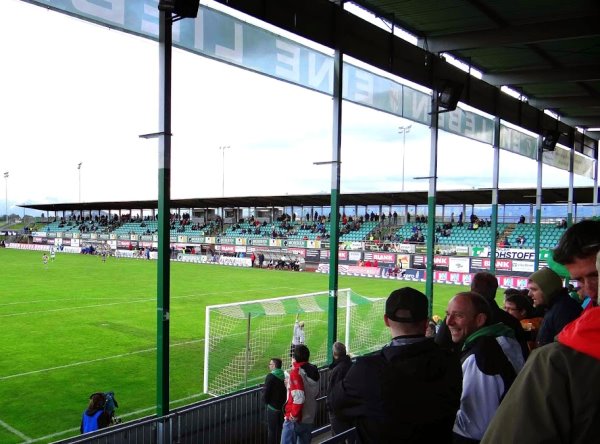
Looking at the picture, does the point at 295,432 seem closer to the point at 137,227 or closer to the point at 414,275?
the point at 414,275

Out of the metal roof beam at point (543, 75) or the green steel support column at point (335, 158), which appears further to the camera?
the metal roof beam at point (543, 75)

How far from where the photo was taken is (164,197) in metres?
5.86

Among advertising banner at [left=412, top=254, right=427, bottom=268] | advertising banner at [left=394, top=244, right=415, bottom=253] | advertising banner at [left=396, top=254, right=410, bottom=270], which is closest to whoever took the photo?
advertising banner at [left=412, top=254, right=427, bottom=268]

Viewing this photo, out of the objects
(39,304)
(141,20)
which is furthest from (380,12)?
(39,304)

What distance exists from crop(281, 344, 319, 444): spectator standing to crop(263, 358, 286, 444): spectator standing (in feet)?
1.74

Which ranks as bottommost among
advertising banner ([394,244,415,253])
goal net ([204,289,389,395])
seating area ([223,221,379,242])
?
goal net ([204,289,389,395])

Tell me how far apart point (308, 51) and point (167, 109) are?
3.68m

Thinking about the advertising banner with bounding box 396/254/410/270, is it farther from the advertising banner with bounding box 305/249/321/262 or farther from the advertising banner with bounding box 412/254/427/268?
the advertising banner with bounding box 305/249/321/262

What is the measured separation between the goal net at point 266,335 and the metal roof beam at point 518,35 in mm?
6041

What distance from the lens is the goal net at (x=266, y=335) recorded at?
36.9 ft

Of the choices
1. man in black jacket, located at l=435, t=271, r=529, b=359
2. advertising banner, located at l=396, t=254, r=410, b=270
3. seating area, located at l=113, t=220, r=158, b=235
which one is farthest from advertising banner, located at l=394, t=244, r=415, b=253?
seating area, located at l=113, t=220, r=158, b=235

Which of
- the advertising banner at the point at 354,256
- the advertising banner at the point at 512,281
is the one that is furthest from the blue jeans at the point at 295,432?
the advertising banner at the point at 354,256

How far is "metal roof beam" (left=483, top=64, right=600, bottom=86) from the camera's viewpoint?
12401mm

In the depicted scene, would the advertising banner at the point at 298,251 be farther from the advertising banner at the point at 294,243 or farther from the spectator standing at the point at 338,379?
the spectator standing at the point at 338,379
